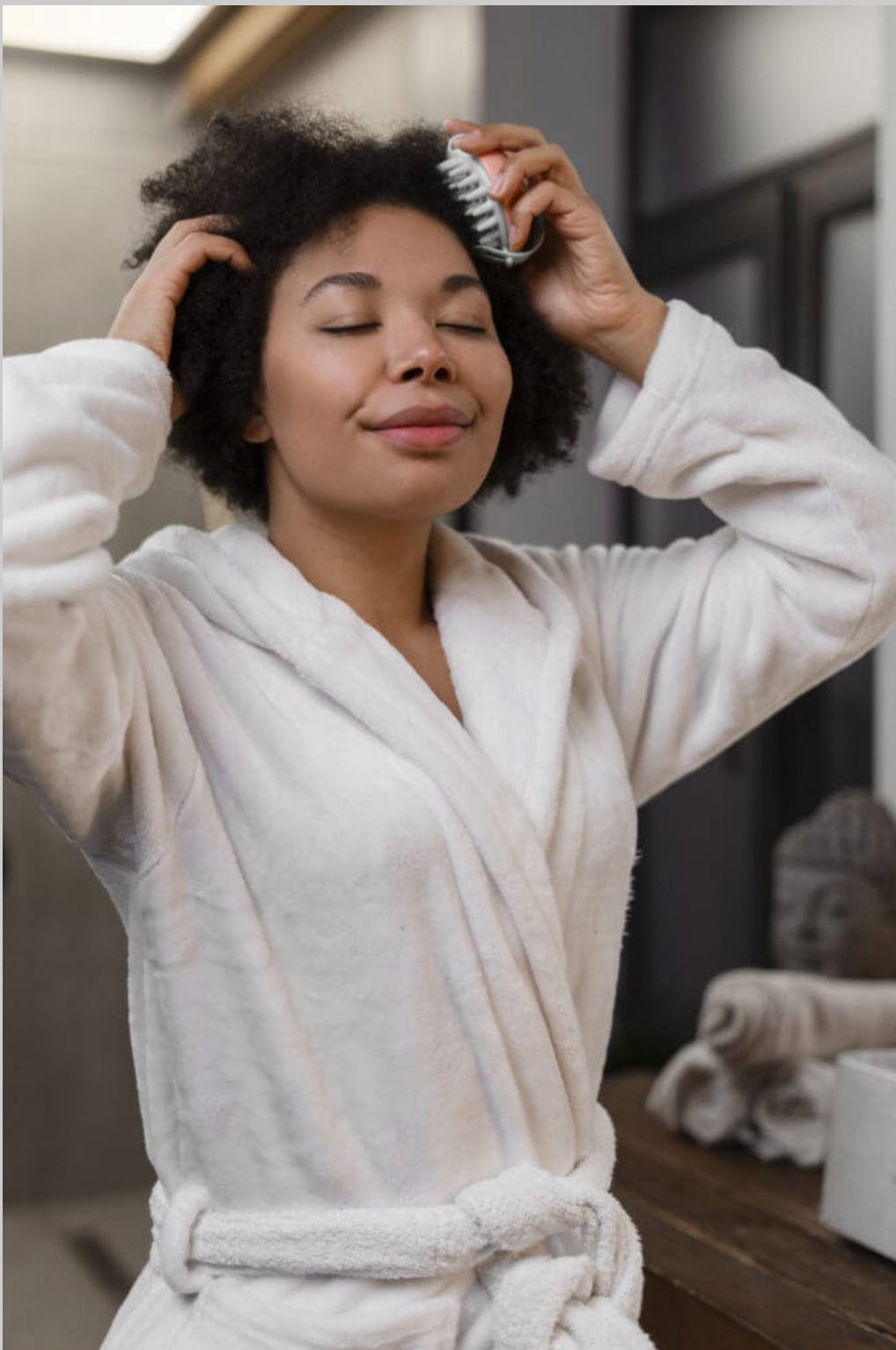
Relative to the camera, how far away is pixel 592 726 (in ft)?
3.38

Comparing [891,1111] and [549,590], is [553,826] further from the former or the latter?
[891,1111]

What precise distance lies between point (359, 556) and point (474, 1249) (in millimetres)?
440

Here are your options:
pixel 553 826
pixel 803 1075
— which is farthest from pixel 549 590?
pixel 803 1075

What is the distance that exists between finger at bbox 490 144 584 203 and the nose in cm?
12

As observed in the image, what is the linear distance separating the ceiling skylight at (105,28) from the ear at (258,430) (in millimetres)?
592

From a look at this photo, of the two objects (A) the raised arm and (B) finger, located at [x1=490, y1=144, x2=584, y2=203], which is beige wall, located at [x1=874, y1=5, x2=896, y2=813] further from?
(A) the raised arm

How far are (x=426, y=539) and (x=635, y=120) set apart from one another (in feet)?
7.32

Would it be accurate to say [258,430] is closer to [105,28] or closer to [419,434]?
[419,434]

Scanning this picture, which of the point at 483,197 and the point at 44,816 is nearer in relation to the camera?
the point at 483,197

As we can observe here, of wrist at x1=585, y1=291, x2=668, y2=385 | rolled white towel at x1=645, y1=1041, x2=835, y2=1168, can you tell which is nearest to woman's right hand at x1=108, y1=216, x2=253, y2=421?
wrist at x1=585, y1=291, x2=668, y2=385

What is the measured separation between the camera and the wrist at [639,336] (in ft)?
3.43

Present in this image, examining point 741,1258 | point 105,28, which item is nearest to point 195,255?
point 105,28

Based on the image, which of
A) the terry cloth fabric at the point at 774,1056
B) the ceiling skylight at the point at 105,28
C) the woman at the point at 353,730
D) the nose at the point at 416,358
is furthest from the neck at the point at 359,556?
the terry cloth fabric at the point at 774,1056

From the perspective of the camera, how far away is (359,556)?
1003mm
